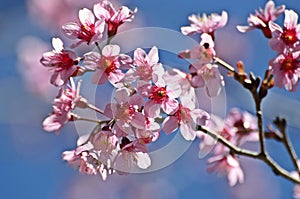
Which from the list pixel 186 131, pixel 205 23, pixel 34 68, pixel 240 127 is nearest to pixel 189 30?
pixel 205 23

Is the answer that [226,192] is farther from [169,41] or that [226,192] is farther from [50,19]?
[169,41]

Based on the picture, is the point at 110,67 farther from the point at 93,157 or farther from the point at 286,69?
the point at 286,69

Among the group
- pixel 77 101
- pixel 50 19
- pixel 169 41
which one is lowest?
pixel 77 101

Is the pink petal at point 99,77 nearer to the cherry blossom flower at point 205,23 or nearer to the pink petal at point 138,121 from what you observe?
the pink petal at point 138,121

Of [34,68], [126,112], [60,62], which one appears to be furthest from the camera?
[34,68]

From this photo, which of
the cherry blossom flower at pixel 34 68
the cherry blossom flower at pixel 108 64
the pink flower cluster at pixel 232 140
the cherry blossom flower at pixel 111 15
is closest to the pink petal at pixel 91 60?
the cherry blossom flower at pixel 108 64

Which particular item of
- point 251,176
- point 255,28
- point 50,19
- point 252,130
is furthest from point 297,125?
point 251,176

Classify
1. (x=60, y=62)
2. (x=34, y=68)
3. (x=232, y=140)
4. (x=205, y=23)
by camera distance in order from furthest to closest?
(x=34, y=68)
(x=232, y=140)
(x=205, y=23)
(x=60, y=62)

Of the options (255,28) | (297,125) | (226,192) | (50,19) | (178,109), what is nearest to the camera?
(178,109)
